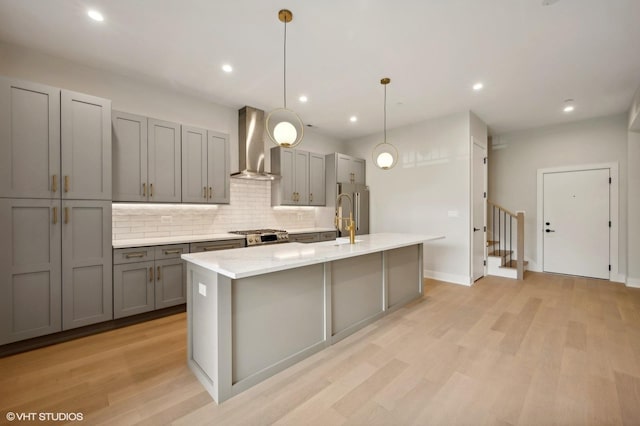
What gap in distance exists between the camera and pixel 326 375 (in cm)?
216

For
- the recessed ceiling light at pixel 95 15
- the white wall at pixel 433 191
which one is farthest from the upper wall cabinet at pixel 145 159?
the white wall at pixel 433 191

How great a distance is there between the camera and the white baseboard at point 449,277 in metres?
4.78

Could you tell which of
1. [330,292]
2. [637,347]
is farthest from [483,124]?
[330,292]

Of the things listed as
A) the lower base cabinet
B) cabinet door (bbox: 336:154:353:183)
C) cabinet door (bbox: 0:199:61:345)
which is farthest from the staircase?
cabinet door (bbox: 0:199:61:345)

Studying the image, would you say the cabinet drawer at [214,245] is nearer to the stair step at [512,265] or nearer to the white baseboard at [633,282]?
the stair step at [512,265]

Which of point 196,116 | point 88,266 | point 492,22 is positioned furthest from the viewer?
point 196,116

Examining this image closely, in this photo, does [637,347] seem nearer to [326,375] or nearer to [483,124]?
[326,375]

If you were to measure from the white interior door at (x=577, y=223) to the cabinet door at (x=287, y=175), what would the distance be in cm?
499

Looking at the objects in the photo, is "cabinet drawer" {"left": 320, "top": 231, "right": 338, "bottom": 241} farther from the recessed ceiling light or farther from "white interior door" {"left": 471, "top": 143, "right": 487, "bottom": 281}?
the recessed ceiling light

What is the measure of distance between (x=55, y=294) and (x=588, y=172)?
798cm

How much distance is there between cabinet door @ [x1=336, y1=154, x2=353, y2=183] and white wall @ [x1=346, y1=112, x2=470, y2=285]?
2.05ft

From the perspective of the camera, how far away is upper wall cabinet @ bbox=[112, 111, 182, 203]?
326 centimetres

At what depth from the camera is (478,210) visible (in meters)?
5.09

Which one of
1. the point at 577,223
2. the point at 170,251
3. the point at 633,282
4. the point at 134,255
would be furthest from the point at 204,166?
the point at 633,282
